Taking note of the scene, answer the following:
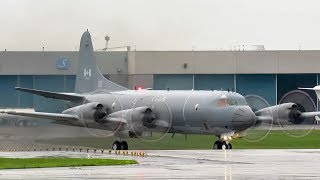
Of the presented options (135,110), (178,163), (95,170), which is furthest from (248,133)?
Answer: (95,170)

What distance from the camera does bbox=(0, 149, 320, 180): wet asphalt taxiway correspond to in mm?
32312

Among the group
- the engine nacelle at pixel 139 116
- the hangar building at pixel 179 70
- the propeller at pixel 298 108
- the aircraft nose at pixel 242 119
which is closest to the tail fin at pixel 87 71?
the engine nacelle at pixel 139 116

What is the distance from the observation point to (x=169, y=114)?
57906 millimetres

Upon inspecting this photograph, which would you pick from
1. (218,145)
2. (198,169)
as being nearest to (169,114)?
(218,145)

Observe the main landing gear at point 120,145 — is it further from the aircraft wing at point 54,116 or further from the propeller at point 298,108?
the propeller at point 298,108

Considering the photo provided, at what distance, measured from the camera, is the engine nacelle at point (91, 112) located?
57.1m

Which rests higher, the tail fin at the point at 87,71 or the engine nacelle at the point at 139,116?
the tail fin at the point at 87,71

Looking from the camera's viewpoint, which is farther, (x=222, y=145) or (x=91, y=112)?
(x=91, y=112)

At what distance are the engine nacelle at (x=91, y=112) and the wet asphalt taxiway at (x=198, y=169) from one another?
32.8 ft

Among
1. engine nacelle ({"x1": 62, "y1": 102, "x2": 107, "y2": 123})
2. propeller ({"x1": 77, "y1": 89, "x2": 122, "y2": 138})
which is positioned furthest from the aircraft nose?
engine nacelle ({"x1": 62, "y1": 102, "x2": 107, "y2": 123})

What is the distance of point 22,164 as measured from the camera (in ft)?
129

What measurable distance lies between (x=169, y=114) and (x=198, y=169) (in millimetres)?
21922

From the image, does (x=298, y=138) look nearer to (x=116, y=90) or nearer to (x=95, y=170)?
(x=116, y=90)

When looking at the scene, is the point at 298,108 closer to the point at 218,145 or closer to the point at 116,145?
the point at 218,145
